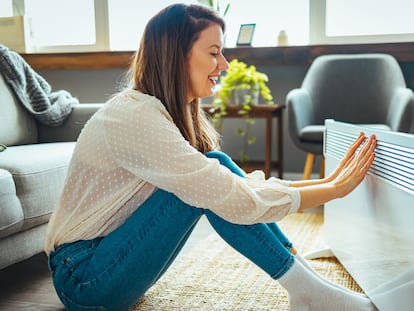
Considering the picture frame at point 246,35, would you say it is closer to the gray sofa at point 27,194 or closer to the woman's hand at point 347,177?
the gray sofa at point 27,194

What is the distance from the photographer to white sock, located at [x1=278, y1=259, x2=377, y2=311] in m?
1.17

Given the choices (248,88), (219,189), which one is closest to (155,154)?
(219,189)

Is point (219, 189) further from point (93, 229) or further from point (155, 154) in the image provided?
point (93, 229)

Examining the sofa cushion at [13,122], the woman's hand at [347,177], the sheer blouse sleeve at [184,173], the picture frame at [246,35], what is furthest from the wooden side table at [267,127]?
the sheer blouse sleeve at [184,173]

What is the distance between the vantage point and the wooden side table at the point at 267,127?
2957mm

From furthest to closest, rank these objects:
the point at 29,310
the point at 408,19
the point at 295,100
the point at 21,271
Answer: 1. the point at 408,19
2. the point at 295,100
3. the point at 21,271
4. the point at 29,310

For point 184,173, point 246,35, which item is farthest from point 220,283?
point 246,35

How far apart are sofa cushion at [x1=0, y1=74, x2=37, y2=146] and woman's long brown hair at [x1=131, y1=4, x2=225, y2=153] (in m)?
1.13

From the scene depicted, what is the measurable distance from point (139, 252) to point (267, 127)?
77.1 inches

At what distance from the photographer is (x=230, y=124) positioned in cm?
349

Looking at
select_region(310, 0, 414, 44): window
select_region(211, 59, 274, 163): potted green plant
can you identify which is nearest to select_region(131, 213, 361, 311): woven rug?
select_region(211, 59, 274, 163): potted green plant

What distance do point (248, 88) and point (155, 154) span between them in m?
2.01

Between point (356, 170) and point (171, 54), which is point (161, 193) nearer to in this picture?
point (171, 54)

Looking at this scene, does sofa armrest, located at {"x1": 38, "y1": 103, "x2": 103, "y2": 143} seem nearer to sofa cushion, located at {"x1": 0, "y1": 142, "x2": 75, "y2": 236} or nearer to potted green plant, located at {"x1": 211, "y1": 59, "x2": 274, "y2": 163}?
sofa cushion, located at {"x1": 0, "y1": 142, "x2": 75, "y2": 236}
